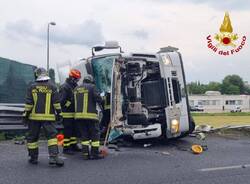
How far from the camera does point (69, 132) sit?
8438 mm

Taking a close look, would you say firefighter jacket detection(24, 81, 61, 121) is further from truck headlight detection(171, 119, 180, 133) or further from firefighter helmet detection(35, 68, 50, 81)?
truck headlight detection(171, 119, 180, 133)

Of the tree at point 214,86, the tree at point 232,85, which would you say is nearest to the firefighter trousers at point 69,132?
the tree at point 232,85

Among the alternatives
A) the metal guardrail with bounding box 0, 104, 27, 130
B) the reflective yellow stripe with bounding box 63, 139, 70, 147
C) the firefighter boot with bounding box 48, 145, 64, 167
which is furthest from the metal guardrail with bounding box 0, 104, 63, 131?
the firefighter boot with bounding box 48, 145, 64, 167

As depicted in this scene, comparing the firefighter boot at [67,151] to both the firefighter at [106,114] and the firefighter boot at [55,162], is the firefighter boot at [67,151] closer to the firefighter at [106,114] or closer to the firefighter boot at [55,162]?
the firefighter boot at [55,162]

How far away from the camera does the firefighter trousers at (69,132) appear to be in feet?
27.5

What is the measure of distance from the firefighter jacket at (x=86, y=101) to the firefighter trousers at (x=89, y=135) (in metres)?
0.12

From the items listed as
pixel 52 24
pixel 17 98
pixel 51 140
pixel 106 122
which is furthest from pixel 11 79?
pixel 52 24

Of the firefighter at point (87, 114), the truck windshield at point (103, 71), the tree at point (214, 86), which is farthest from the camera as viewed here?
the tree at point (214, 86)

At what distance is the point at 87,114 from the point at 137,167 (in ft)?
5.01

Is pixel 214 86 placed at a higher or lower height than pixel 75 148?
higher

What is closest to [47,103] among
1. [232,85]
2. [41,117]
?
[41,117]

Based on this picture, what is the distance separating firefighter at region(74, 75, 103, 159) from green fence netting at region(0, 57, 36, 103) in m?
3.97

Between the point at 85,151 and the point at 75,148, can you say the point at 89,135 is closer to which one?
the point at 85,151

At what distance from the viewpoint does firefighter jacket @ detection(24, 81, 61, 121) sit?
721cm
